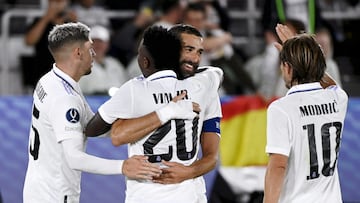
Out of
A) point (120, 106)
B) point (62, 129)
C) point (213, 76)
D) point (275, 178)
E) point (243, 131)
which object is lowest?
point (243, 131)

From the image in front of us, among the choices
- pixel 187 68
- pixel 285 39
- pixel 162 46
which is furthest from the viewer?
pixel 285 39

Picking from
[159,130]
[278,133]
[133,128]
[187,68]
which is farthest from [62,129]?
[278,133]

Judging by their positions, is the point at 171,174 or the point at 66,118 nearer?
the point at 171,174

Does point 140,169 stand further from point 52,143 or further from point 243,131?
point 243,131

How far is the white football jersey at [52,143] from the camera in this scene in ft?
19.3

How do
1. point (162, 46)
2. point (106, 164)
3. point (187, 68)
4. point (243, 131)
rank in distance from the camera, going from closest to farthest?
1. point (162, 46)
2. point (106, 164)
3. point (187, 68)
4. point (243, 131)

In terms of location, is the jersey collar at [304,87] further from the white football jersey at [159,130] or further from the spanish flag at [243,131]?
the spanish flag at [243,131]

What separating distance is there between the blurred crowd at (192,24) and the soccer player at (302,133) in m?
3.78

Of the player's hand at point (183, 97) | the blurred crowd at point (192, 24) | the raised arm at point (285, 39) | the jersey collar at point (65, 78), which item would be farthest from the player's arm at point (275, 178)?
the blurred crowd at point (192, 24)

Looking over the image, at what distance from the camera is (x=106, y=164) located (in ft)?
18.9

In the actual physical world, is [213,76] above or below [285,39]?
below

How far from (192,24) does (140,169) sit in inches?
194

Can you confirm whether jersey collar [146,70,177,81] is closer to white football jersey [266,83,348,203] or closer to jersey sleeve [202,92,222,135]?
jersey sleeve [202,92,222,135]

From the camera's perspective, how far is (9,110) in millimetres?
9758
